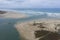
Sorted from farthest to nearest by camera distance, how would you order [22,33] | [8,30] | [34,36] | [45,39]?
[8,30], [22,33], [34,36], [45,39]

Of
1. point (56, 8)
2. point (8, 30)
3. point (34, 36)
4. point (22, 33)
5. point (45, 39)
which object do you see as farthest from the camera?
point (56, 8)

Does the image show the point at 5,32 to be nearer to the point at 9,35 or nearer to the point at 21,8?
the point at 9,35

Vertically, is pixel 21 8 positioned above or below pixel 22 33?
above

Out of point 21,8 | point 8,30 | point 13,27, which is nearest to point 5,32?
point 8,30

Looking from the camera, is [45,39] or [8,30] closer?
[45,39]

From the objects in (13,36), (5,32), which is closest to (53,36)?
(13,36)

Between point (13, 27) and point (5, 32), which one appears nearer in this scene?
point (5, 32)

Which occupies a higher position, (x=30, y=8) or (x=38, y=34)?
(x=30, y=8)

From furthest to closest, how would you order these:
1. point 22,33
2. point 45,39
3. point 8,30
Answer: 1. point 8,30
2. point 22,33
3. point 45,39

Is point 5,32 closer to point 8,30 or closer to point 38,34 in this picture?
point 8,30
